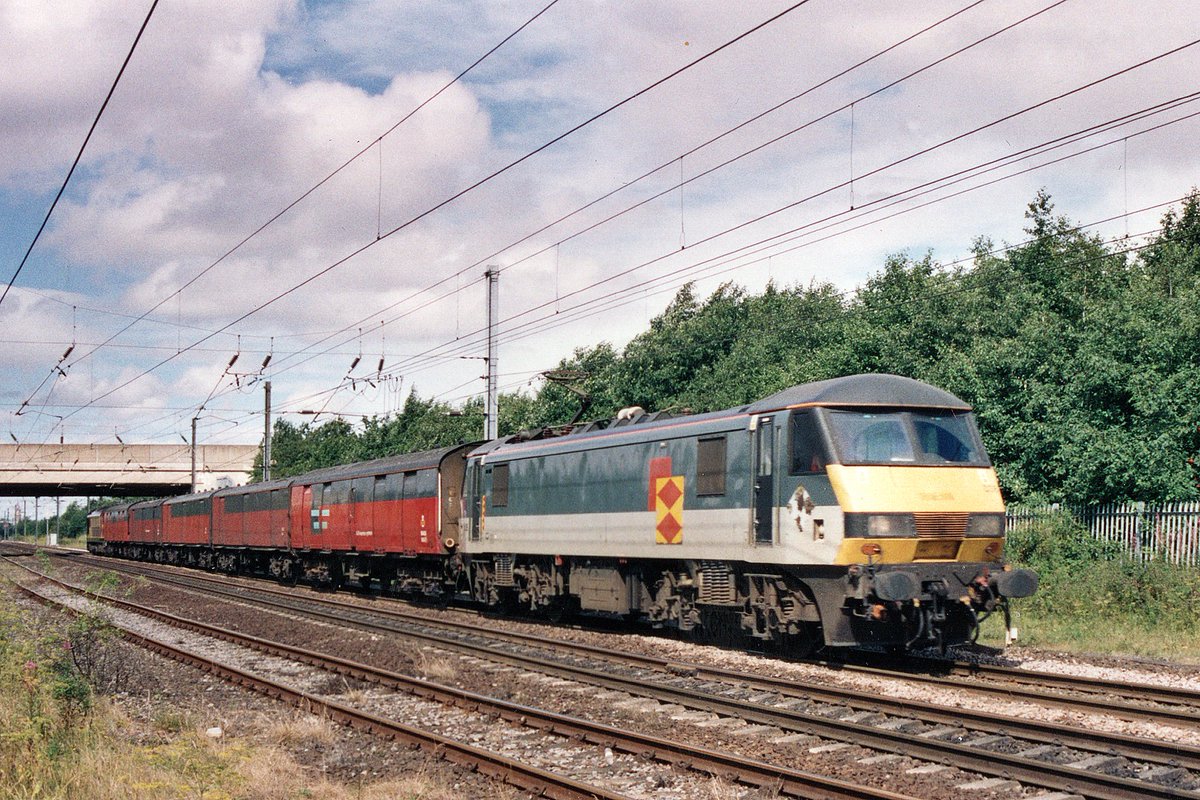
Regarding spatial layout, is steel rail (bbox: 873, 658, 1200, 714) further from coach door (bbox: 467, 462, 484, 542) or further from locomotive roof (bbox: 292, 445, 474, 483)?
locomotive roof (bbox: 292, 445, 474, 483)

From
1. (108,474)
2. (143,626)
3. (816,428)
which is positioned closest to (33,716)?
(816,428)

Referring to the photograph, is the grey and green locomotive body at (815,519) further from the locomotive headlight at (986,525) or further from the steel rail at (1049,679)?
the steel rail at (1049,679)

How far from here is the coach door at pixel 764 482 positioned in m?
14.7

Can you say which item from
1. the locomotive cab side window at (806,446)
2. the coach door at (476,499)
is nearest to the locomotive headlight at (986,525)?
the locomotive cab side window at (806,446)

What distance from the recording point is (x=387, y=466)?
2894 centimetres

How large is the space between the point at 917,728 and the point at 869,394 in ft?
16.9

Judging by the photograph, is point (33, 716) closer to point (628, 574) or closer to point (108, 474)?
point (628, 574)

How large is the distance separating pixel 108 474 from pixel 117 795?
7914 centimetres

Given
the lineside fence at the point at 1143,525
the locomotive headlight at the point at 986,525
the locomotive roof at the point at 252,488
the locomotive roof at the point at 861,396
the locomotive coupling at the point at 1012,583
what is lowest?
the locomotive coupling at the point at 1012,583

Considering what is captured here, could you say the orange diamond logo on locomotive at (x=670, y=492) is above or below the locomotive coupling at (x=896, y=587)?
above

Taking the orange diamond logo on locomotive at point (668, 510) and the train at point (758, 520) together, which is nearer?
the train at point (758, 520)

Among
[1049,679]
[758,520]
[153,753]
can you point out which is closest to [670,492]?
[758,520]

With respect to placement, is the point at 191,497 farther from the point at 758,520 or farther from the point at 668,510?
the point at 758,520

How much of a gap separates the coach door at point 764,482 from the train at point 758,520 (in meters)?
0.03
